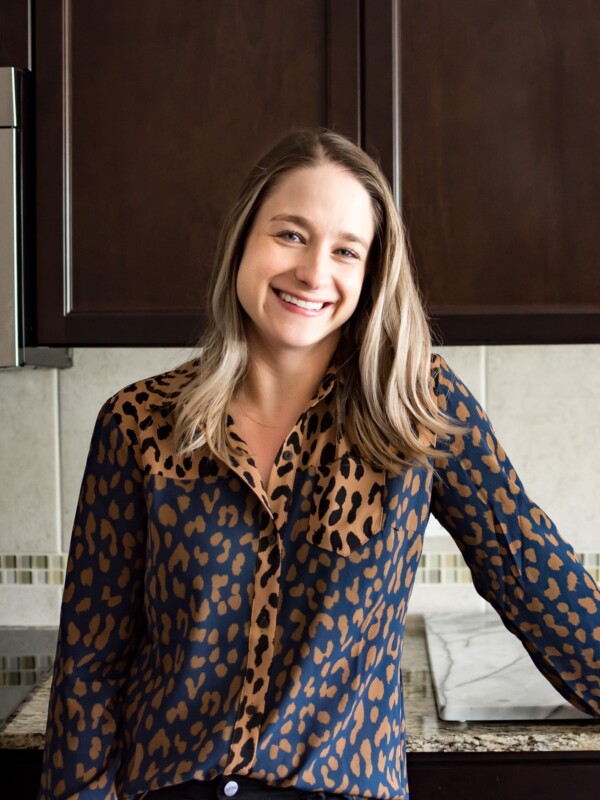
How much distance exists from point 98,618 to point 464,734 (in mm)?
548

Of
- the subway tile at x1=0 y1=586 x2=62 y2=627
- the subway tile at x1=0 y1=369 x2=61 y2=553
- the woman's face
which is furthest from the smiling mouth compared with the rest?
the subway tile at x1=0 y1=586 x2=62 y2=627

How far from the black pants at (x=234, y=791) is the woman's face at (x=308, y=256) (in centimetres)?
50

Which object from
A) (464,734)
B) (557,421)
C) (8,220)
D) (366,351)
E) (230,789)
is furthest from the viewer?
(557,421)

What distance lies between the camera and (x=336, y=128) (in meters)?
1.51

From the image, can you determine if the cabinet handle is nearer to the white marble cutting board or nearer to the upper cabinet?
the upper cabinet

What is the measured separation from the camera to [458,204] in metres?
1.52

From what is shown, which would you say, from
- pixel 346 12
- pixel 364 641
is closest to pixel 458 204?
pixel 346 12

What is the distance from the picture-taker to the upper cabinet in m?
1.51

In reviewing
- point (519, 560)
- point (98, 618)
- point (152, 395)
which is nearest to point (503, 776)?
point (519, 560)

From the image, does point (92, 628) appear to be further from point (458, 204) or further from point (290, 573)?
point (458, 204)

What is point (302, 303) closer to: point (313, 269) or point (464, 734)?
point (313, 269)

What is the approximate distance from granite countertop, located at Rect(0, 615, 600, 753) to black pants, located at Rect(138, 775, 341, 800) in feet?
0.99

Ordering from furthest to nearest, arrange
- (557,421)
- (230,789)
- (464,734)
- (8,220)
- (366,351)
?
(557,421) < (8,220) < (464,734) < (366,351) < (230,789)

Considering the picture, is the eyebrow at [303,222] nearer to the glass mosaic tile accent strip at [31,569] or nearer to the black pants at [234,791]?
the black pants at [234,791]
